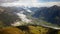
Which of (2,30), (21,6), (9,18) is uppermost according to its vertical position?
(21,6)

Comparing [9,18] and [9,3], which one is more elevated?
[9,3]

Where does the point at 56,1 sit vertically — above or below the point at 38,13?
above

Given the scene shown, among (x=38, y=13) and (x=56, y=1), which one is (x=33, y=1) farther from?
(x=56, y=1)

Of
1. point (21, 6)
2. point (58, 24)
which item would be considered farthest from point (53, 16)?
point (21, 6)

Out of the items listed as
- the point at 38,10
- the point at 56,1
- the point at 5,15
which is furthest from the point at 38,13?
the point at 5,15

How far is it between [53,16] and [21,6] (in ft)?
2.16

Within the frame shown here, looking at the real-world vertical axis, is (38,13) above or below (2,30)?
above

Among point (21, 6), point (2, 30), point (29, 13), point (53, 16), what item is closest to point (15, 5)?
point (21, 6)

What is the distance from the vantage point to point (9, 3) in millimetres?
2805

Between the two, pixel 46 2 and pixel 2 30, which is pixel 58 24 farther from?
pixel 2 30

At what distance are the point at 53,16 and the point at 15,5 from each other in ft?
2.54

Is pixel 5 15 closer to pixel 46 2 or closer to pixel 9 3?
pixel 9 3

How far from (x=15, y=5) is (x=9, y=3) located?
12cm

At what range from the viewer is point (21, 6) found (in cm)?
282
